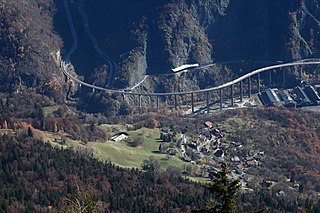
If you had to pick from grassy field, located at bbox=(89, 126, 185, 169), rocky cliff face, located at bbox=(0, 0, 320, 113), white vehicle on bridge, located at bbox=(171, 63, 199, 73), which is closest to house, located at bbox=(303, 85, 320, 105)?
rocky cliff face, located at bbox=(0, 0, 320, 113)

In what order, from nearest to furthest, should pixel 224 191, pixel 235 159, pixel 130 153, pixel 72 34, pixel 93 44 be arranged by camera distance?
pixel 224 191, pixel 130 153, pixel 235 159, pixel 93 44, pixel 72 34

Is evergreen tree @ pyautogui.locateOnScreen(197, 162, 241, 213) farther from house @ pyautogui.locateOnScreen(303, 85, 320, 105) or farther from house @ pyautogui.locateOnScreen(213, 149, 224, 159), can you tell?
house @ pyautogui.locateOnScreen(303, 85, 320, 105)

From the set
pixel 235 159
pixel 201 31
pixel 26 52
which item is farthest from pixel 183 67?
pixel 235 159

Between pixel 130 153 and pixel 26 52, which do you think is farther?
pixel 26 52

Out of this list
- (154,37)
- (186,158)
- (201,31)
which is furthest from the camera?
(201,31)

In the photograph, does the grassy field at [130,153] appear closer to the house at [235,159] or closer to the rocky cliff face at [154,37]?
the house at [235,159]

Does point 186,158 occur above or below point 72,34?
below

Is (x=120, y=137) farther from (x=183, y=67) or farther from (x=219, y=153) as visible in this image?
(x=183, y=67)
